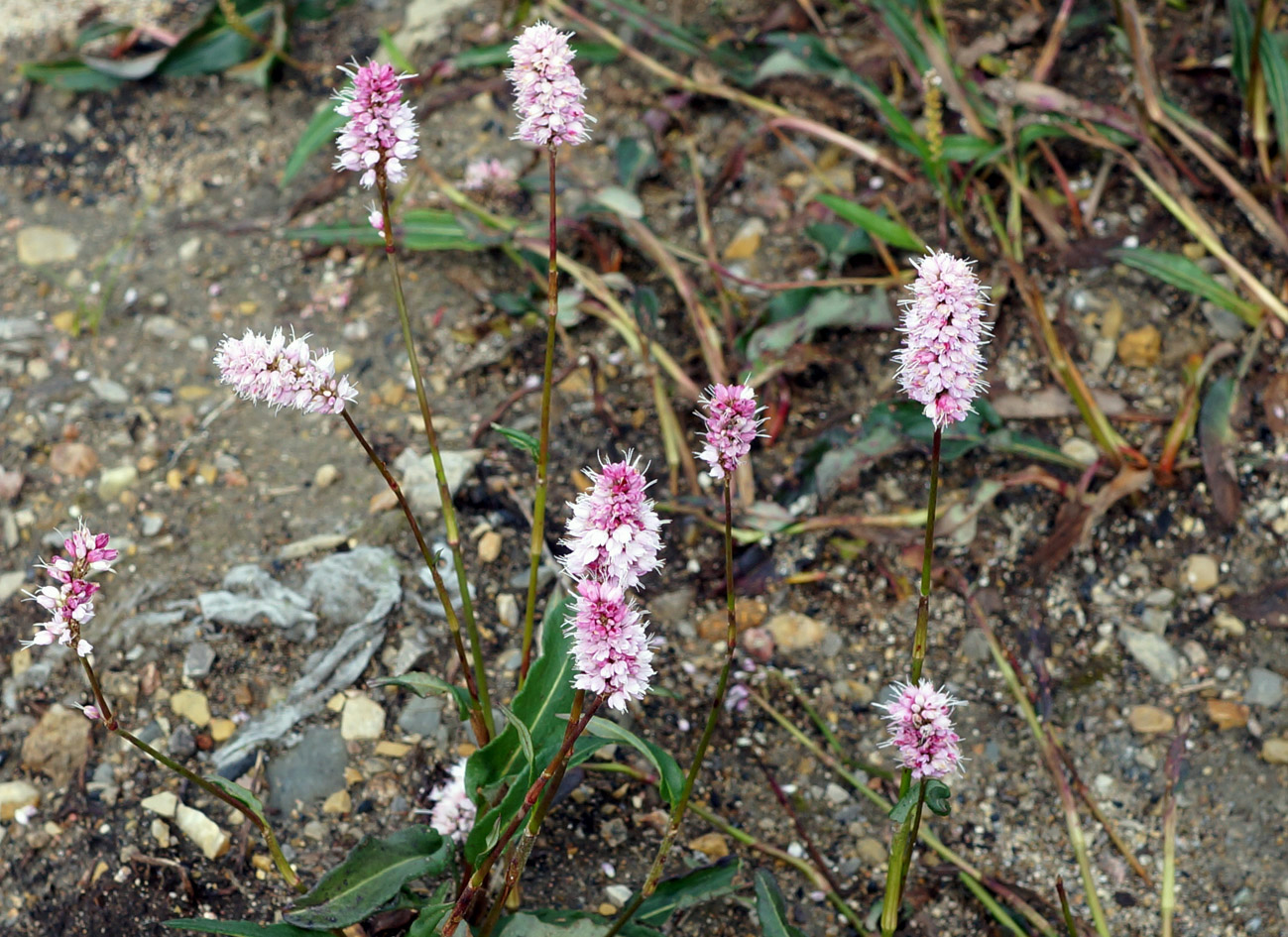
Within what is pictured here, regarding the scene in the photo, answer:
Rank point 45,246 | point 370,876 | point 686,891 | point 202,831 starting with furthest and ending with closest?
1. point 45,246
2. point 202,831
3. point 686,891
4. point 370,876

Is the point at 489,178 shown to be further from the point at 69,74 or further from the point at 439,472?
the point at 439,472

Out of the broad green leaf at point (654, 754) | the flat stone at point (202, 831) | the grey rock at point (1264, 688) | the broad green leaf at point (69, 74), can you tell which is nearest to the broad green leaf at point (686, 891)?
the broad green leaf at point (654, 754)

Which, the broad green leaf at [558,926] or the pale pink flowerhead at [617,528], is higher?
the pale pink flowerhead at [617,528]

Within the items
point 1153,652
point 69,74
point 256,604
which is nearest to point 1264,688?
point 1153,652

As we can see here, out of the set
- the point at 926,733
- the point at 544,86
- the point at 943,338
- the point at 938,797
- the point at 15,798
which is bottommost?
the point at 15,798

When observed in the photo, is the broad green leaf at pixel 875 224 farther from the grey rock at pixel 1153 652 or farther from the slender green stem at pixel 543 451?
the slender green stem at pixel 543 451

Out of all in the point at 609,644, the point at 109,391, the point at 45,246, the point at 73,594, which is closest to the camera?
the point at 609,644

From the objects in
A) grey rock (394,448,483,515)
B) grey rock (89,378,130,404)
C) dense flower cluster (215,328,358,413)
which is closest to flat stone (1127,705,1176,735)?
grey rock (394,448,483,515)
